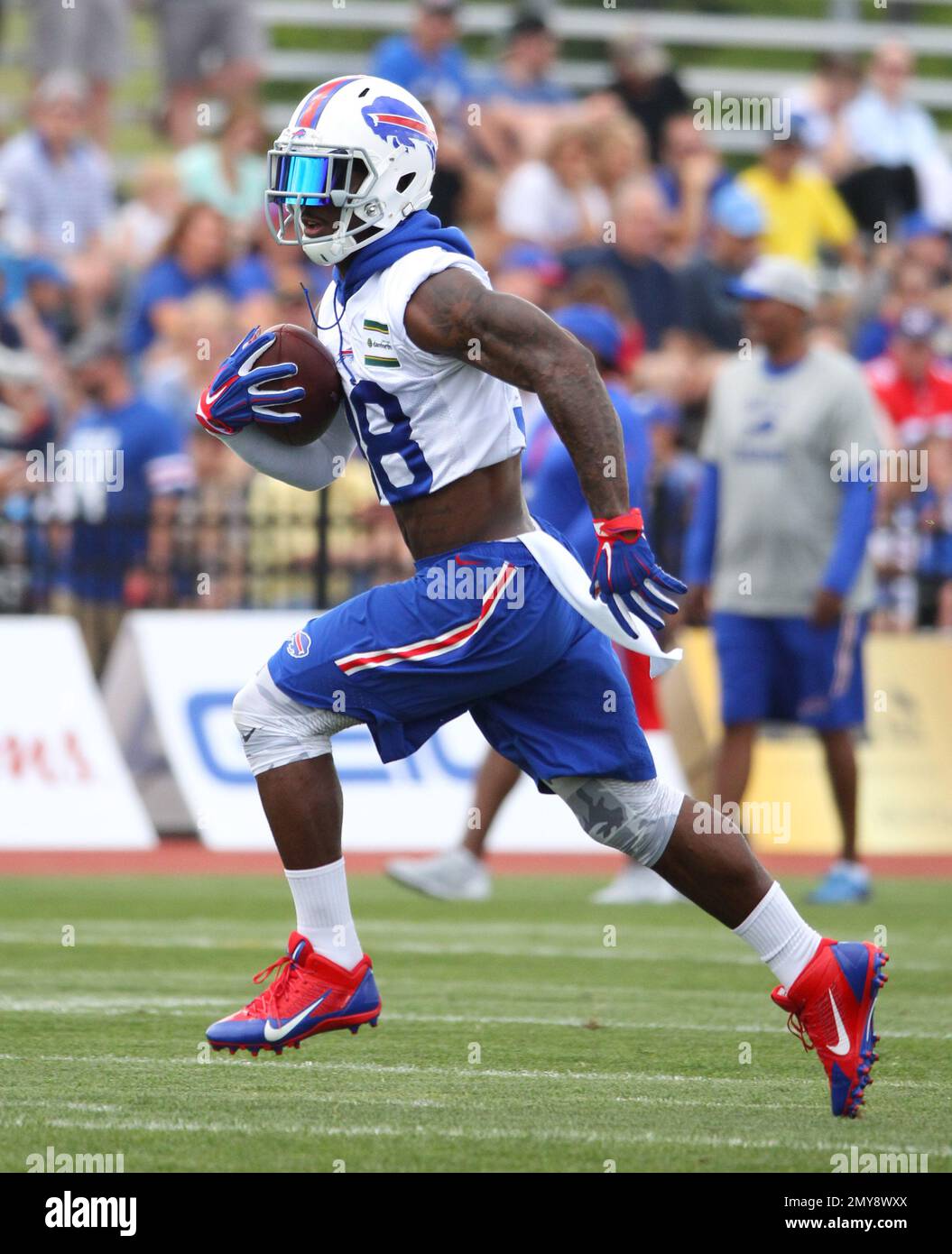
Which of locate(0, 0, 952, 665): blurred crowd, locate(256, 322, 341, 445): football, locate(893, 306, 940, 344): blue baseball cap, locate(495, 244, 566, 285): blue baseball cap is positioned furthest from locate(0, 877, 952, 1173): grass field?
locate(893, 306, 940, 344): blue baseball cap

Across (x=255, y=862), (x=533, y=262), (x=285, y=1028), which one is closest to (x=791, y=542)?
(x=255, y=862)

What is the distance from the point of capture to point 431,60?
1558cm

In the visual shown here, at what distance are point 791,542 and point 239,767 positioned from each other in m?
3.23

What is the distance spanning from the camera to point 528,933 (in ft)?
27.7

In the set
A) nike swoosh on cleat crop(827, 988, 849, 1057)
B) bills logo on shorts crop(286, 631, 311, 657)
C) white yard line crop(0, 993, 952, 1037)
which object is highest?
bills logo on shorts crop(286, 631, 311, 657)

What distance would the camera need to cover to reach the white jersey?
5.03 m

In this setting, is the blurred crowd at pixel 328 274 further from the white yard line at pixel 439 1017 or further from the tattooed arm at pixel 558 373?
the tattooed arm at pixel 558 373

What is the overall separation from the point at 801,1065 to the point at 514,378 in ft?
6.49

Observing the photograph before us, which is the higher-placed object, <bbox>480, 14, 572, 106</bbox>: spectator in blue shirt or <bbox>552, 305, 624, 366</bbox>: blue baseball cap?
<bbox>480, 14, 572, 106</bbox>: spectator in blue shirt

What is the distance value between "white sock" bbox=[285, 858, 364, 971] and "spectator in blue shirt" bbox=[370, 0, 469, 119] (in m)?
10.9

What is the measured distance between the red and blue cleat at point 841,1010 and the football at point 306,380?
5.61ft

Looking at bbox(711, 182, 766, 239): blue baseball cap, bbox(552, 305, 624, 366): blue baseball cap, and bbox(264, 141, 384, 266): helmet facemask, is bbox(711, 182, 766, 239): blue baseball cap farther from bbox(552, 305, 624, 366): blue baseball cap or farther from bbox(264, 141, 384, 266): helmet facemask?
bbox(264, 141, 384, 266): helmet facemask
